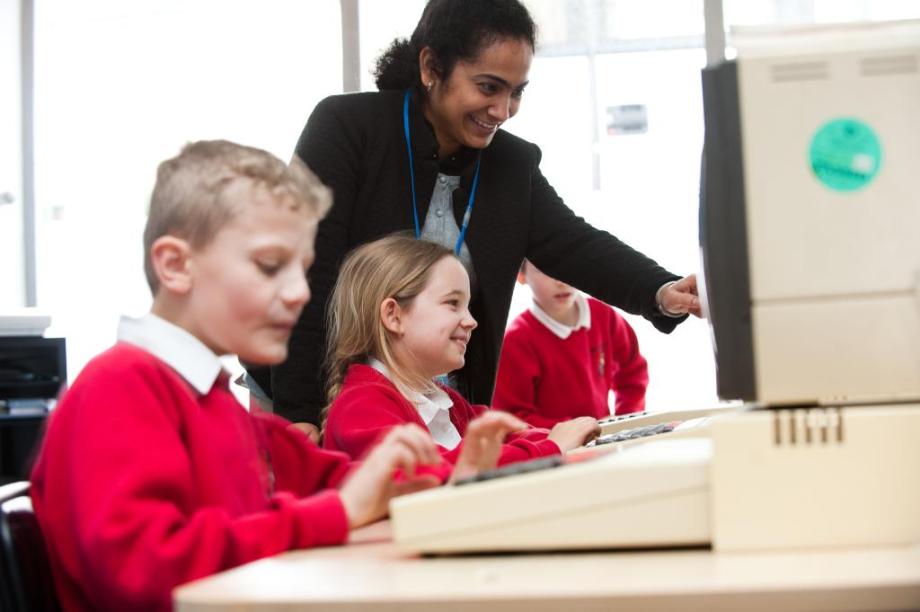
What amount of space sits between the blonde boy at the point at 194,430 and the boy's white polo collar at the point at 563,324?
228 cm

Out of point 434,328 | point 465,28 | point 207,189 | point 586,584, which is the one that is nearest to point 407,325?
point 434,328

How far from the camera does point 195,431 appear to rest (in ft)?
3.71

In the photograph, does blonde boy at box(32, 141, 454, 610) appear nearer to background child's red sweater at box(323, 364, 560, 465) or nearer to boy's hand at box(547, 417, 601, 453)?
background child's red sweater at box(323, 364, 560, 465)

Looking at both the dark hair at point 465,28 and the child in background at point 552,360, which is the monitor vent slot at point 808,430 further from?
the child in background at point 552,360

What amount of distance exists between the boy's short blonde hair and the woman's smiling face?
2.86 ft

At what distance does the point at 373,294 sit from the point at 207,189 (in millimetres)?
858

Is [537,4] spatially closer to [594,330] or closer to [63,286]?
[594,330]

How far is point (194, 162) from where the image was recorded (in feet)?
4.16

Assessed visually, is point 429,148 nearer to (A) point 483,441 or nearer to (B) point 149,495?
(A) point 483,441

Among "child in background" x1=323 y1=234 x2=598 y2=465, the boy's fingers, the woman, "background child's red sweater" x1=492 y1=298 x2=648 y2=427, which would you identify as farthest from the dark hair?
"background child's red sweater" x1=492 y1=298 x2=648 y2=427

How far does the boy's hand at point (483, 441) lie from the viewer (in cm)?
123

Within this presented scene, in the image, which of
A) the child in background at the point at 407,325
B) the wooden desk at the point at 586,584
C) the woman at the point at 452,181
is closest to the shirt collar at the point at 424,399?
the child in background at the point at 407,325

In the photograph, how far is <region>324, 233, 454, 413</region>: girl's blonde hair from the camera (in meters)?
2.04

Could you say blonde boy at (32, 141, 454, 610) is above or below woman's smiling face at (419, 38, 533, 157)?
below
